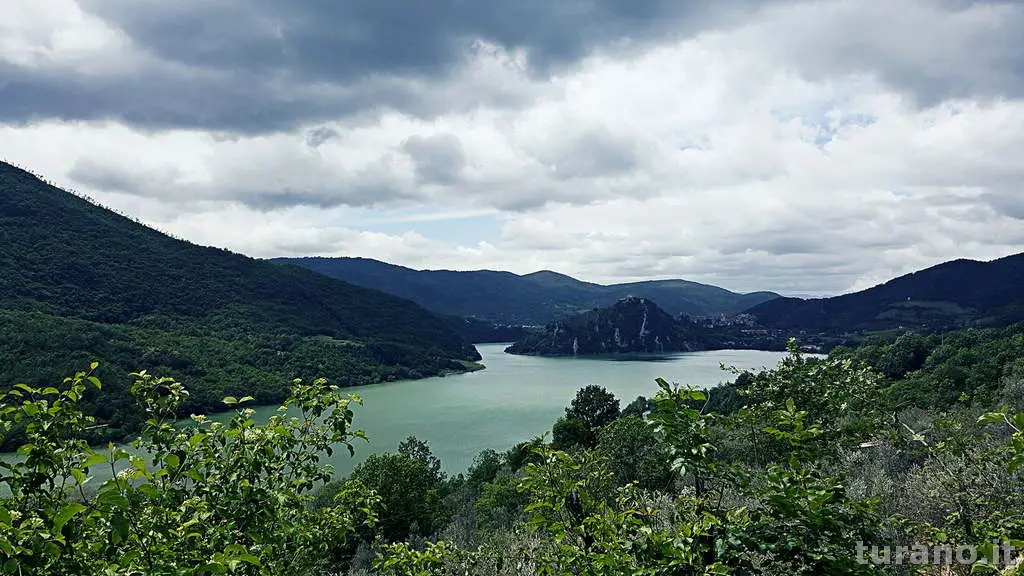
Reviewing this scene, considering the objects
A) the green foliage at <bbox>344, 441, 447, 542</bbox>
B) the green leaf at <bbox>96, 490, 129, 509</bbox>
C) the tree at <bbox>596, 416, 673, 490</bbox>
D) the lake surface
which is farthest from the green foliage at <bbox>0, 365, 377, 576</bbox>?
the lake surface

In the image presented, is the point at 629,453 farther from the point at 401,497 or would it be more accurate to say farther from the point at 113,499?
the point at 113,499

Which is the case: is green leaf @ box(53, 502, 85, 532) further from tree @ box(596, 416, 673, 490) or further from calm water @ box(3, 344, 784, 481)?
calm water @ box(3, 344, 784, 481)

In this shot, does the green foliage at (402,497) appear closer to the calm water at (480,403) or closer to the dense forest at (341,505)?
the calm water at (480,403)

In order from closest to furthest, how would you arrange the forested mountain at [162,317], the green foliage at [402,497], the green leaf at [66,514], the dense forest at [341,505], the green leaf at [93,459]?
the green leaf at [66,514] < the green leaf at [93,459] < the dense forest at [341,505] < the green foliage at [402,497] < the forested mountain at [162,317]

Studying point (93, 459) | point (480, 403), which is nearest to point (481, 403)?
point (480, 403)

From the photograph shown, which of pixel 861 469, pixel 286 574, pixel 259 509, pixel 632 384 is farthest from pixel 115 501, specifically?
pixel 632 384

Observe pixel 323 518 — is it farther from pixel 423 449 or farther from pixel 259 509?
pixel 423 449

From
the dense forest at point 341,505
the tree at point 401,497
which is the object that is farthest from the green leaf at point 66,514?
the tree at point 401,497
